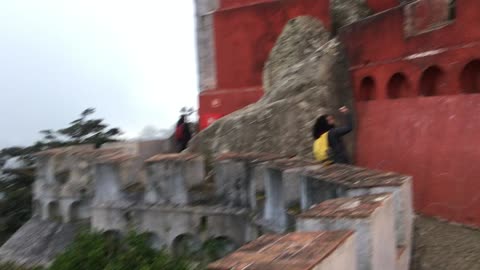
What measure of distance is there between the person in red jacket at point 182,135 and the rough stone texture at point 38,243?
3061mm

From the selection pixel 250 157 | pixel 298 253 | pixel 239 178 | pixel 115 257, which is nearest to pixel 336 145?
pixel 250 157

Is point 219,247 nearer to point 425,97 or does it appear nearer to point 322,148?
point 322,148

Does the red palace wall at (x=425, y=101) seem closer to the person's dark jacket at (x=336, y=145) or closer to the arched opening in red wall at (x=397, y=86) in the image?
the arched opening in red wall at (x=397, y=86)

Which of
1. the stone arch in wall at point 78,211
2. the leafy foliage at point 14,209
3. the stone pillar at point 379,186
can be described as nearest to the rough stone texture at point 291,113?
the stone arch in wall at point 78,211

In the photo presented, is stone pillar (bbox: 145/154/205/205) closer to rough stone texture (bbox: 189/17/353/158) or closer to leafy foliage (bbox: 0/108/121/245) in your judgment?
rough stone texture (bbox: 189/17/353/158)

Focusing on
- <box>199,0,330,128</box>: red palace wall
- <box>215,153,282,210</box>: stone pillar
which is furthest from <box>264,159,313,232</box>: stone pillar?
<box>199,0,330,128</box>: red palace wall

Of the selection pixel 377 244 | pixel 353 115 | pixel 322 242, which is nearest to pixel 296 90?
pixel 353 115

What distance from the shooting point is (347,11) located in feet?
35.2

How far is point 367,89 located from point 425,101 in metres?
1.44

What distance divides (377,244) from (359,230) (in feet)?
0.85

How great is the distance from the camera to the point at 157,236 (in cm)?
757

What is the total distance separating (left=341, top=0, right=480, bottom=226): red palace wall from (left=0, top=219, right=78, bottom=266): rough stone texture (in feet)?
15.0

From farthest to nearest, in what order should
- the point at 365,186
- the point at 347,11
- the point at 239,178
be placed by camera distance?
the point at 347,11 → the point at 239,178 → the point at 365,186

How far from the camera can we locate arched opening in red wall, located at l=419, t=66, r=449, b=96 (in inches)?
276
